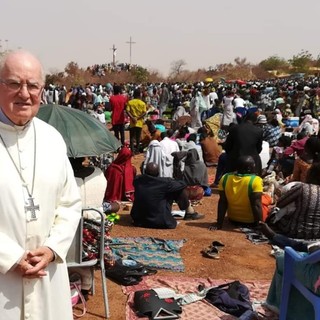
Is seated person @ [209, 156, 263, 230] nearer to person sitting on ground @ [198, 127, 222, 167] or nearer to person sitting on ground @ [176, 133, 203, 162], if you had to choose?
person sitting on ground @ [176, 133, 203, 162]

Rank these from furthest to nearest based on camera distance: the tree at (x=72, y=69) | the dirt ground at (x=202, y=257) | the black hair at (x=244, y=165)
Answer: the tree at (x=72, y=69), the black hair at (x=244, y=165), the dirt ground at (x=202, y=257)

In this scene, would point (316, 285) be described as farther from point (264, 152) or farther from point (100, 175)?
point (264, 152)

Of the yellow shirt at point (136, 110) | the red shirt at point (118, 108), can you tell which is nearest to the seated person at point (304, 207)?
the yellow shirt at point (136, 110)

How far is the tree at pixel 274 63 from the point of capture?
250 feet

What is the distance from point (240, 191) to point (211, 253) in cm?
111

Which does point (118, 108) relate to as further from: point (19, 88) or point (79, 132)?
point (19, 88)

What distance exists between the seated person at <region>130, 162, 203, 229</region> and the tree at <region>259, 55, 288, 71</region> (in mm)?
71755

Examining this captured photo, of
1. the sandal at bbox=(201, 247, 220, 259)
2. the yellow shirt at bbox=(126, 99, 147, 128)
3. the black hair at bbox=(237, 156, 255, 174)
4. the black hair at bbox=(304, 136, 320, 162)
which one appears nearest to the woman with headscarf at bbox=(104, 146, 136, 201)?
the black hair at bbox=(237, 156, 255, 174)

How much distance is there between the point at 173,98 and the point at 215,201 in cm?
1414

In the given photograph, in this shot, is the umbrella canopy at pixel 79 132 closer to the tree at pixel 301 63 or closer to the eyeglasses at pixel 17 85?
the eyeglasses at pixel 17 85

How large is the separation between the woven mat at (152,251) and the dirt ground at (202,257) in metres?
0.10

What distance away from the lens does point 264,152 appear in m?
9.12

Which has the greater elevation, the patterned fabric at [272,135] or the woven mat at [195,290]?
the patterned fabric at [272,135]

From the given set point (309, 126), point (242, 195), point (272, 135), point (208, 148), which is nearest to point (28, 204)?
point (242, 195)
